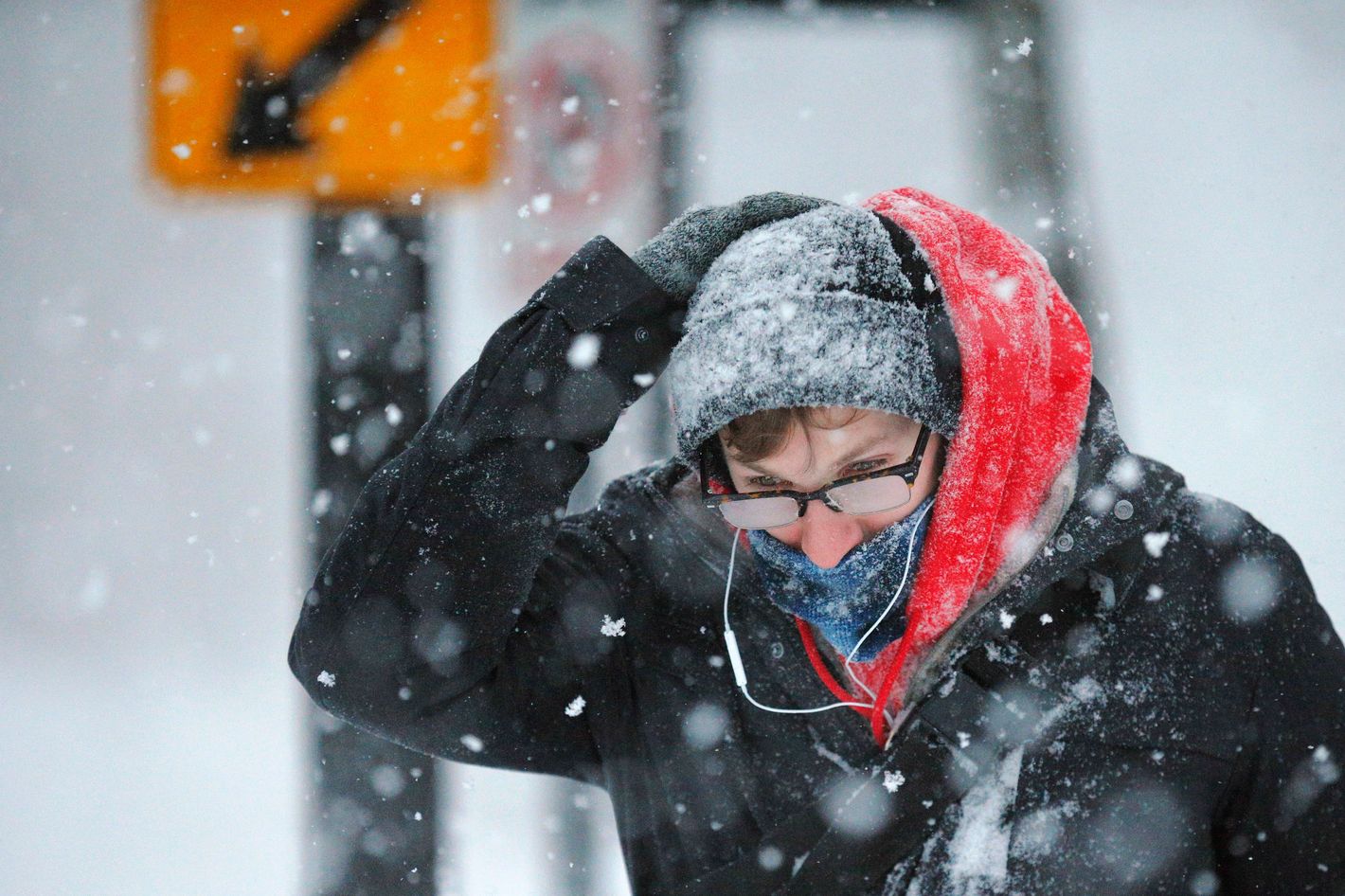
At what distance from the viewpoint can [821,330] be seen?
5.79ft

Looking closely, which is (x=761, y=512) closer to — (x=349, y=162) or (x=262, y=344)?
(x=349, y=162)

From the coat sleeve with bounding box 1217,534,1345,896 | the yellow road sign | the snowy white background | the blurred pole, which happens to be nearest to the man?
the coat sleeve with bounding box 1217,534,1345,896

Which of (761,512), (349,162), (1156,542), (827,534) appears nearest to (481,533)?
(761,512)

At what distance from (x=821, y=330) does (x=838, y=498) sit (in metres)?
0.28

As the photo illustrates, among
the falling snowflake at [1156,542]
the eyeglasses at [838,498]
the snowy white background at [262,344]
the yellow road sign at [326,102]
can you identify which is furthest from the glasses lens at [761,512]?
the snowy white background at [262,344]

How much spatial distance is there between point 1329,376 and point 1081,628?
264 cm

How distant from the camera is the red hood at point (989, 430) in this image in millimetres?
1776

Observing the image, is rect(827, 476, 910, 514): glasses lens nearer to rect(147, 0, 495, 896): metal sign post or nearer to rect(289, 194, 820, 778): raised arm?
rect(289, 194, 820, 778): raised arm

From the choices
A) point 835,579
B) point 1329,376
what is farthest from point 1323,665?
point 1329,376

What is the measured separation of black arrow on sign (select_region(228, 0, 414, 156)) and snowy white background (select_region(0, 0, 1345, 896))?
0.83 meters

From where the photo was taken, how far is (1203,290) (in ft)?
13.0

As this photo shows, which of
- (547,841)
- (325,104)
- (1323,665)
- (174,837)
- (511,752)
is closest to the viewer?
(1323,665)

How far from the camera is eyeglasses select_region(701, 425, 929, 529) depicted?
181 cm

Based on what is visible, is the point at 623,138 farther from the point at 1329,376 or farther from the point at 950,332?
the point at 1329,376
